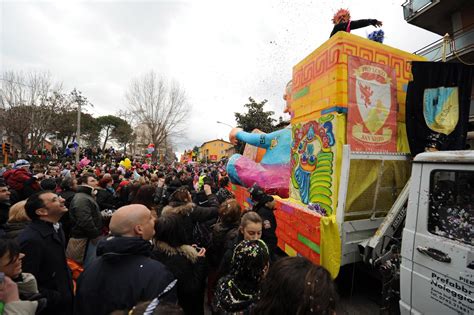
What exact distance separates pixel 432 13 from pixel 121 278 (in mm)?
14116

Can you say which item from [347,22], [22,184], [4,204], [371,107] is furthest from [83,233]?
[347,22]

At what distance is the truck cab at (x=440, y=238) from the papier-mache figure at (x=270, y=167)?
293cm

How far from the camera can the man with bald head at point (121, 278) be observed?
1431 mm

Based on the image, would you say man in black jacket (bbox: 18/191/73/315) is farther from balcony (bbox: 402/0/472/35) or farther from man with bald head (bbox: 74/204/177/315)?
balcony (bbox: 402/0/472/35)

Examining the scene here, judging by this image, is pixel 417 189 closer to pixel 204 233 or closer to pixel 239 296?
pixel 239 296

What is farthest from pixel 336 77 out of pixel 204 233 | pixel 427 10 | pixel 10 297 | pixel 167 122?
pixel 167 122

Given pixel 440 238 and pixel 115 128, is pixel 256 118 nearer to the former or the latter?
pixel 440 238

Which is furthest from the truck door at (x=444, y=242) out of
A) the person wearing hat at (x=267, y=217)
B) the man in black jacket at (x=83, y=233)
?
the man in black jacket at (x=83, y=233)

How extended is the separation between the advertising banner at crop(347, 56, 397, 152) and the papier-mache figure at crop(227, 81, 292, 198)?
217cm

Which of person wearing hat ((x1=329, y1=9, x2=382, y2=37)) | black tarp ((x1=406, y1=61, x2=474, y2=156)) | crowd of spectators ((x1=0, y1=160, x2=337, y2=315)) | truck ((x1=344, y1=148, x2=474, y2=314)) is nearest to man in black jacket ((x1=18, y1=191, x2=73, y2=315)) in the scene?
crowd of spectators ((x1=0, y1=160, x2=337, y2=315))

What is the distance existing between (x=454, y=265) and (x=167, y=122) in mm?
25239

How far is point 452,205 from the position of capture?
210 centimetres

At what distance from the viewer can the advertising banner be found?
10.5 feet

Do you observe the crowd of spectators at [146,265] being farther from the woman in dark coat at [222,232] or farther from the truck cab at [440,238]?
the truck cab at [440,238]
